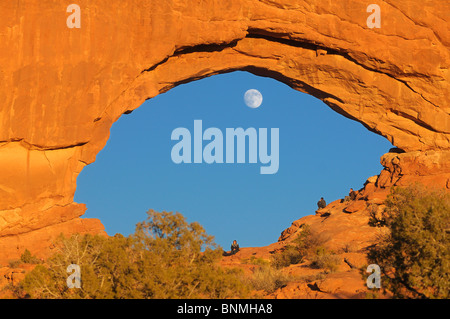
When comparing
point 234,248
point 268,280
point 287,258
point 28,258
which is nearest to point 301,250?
point 287,258

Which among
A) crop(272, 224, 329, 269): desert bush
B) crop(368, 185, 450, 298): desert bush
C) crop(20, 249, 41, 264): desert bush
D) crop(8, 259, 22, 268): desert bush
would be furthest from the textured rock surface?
crop(8, 259, 22, 268): desert bush

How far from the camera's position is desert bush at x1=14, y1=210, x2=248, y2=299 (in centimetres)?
1164

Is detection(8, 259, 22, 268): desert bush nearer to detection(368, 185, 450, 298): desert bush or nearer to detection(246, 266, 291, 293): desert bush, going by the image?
detection(246, 266, 291, 293): desert bush

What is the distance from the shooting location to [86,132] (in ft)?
66.8

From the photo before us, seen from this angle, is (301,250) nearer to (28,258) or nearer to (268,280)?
(268,280)

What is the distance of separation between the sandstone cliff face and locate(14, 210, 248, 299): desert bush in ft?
24.1

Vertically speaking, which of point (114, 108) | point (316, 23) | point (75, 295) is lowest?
point (75, 295)

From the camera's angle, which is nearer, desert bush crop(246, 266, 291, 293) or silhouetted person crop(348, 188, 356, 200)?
desert bush crop(246, 266, 291, 293)

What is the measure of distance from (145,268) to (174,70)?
12347 millimetres

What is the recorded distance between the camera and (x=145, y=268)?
11.7 meters

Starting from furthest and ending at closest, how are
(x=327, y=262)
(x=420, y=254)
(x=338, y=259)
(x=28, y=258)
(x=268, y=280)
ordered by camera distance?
(x=28, y=258)
(x=338, y=259)
(x=327, y=262)
(x=268, y=280)
(x=420, y=254)

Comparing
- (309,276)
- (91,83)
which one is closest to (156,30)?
(91,83)

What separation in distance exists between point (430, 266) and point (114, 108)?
13643mm

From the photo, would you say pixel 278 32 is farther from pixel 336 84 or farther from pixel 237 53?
pixel 336 84
